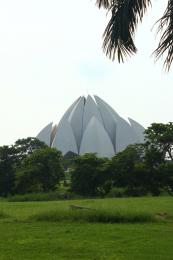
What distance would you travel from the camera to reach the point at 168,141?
24500mm

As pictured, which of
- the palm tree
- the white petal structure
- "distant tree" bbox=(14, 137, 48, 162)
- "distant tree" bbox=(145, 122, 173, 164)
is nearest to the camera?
the palm tree

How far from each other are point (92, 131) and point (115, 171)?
26122 millimetres

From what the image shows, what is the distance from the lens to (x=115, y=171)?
24.2m

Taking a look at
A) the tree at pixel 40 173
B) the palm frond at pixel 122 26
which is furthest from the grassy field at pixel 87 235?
the tree at pixel 40 173

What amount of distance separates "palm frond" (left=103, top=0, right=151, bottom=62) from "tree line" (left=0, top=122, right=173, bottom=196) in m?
18.9

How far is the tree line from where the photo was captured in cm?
2386

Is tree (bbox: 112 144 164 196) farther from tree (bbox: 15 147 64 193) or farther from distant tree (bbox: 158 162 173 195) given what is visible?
tree (bbox: 15 147 64 193)

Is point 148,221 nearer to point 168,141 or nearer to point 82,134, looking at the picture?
point 168,141

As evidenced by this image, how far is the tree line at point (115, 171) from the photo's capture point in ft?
78.3

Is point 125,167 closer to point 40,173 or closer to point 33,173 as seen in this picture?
point 40,173

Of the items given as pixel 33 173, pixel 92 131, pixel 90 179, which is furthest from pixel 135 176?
pixel 92 131

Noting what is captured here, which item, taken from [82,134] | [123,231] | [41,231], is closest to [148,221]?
[123,231]

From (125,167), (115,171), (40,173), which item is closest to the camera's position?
(115,171)

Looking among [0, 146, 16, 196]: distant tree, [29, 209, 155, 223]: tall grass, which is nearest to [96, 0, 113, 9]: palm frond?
[29, 209, 155, 223]: tall grass
